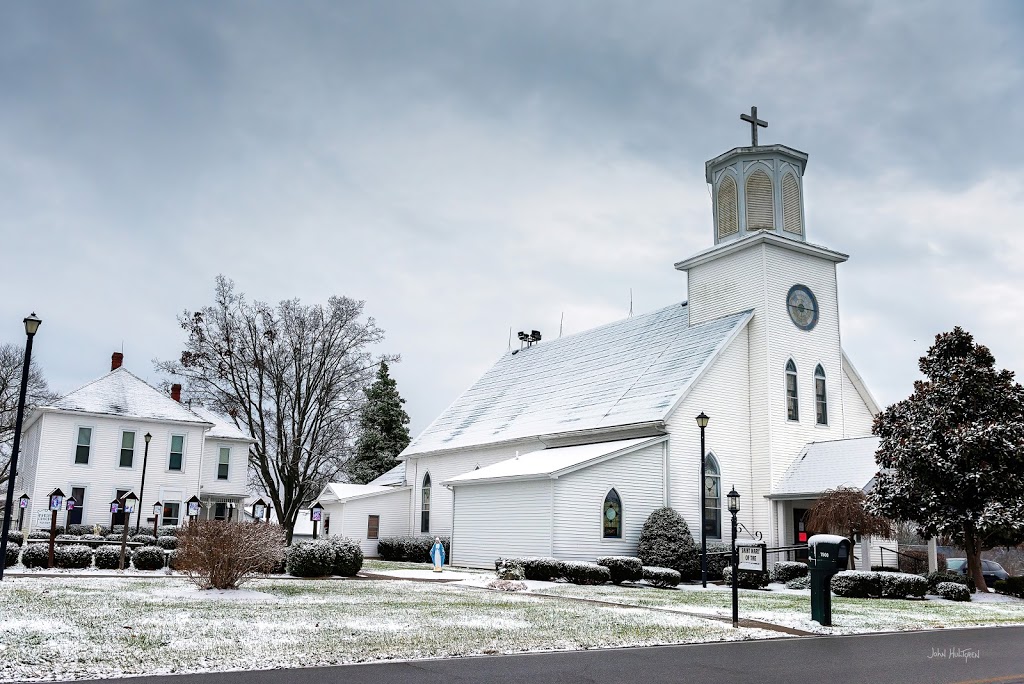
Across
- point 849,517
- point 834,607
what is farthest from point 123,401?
point 834,607

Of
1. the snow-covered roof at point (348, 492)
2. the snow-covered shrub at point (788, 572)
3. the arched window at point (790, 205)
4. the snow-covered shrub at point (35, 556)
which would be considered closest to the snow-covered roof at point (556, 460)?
the snow-covered shrub at point (788, 572)

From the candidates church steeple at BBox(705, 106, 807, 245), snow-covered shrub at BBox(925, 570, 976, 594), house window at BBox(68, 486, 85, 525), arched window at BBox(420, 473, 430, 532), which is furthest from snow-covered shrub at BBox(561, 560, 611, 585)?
house window at BBox(68, 486, 85, 525)

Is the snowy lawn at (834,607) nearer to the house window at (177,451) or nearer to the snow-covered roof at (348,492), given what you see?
the snow-covered roof at (348,492)

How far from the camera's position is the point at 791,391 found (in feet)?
108

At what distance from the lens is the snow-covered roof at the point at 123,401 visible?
138ft

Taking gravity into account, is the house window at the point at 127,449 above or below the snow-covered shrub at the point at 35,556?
above

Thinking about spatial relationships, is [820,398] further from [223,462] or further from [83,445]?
[223,462]

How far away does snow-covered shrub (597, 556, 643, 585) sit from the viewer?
86.2 ft

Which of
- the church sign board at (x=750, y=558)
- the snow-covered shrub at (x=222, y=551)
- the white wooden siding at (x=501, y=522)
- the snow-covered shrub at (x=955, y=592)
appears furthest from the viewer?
the white wooden siding at (x=501, y=522)

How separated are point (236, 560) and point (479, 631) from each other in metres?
7.21

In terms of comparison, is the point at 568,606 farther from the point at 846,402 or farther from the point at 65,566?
the point at 846,402

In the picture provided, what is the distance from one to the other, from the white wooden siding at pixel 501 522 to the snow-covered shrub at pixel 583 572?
8.82 ft

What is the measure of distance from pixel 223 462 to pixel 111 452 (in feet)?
31.0

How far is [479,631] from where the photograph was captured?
42.3 feet
